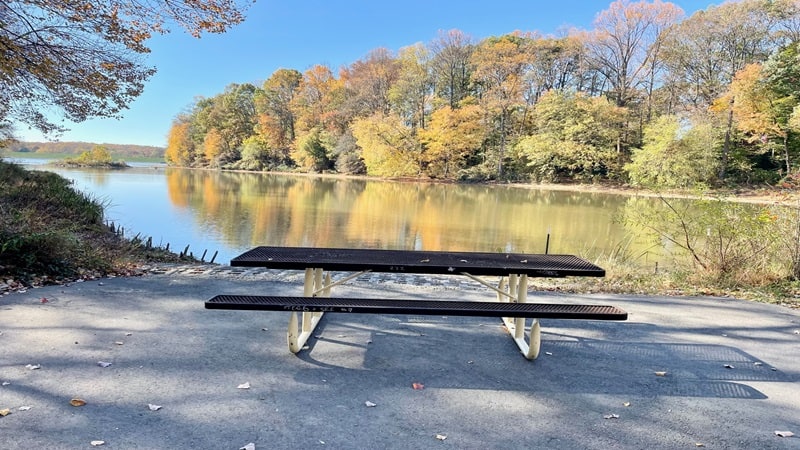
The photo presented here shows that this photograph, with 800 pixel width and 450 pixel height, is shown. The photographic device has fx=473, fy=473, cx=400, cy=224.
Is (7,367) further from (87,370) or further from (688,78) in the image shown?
(688,78)

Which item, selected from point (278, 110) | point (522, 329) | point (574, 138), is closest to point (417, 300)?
point (522, 329)

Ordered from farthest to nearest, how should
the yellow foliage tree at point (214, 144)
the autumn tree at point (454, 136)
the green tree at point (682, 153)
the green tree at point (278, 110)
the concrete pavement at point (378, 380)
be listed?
the yellow foliage tree at point (214, 144)
the green tree at point (278, 110)
the autumn tree at point (454, 136)
the green tree at point (682, 153)
the concrete pavement at point (378, 380)

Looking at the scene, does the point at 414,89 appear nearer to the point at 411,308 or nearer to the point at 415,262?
the point at 415,262

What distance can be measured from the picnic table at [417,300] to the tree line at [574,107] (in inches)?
1038

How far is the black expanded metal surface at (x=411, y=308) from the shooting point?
8.51 ft

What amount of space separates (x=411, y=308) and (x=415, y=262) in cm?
52

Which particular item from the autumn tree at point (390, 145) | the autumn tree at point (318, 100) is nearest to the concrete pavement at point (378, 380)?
the autumn tree at point (390, 145)

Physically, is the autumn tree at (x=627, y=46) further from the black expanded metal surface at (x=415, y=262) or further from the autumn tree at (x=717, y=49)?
the black expanded metal surface at (x=415, y=262)

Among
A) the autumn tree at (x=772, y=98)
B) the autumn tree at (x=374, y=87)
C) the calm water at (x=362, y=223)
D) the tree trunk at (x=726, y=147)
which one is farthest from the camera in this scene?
the autumn tree at (x=374, y=87)

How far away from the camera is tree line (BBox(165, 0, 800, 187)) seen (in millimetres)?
27109

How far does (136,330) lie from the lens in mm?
3254

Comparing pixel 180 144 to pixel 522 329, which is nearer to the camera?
pixel 522 329

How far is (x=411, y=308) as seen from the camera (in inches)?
104

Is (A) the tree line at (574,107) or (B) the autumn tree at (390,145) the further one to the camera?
(B) the autumn tree at (390,145)
